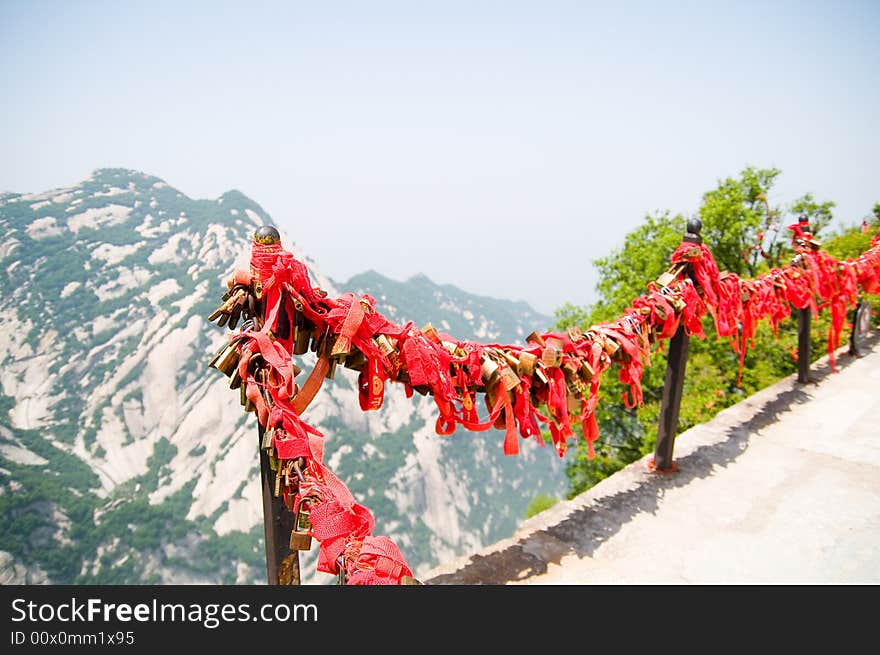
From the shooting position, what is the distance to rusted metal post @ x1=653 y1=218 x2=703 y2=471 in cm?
451

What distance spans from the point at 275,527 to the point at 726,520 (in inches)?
135

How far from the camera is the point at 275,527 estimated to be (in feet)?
7.33

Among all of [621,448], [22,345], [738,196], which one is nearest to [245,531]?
[22,345]

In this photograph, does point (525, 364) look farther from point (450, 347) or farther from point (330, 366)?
point (330, 366)

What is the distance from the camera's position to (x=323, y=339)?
235 centimetres

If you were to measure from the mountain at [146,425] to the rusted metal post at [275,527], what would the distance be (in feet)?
145

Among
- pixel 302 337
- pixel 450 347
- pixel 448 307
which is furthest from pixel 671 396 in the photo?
pixel 448 307

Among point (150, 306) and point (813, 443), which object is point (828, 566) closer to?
point (813, 443)

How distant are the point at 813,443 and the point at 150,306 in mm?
91336

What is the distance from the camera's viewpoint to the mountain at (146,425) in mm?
54750

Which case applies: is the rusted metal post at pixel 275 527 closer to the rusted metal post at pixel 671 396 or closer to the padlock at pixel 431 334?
the padlock at pixel 431 334

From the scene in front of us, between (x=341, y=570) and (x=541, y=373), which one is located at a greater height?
(x=541, y=373)

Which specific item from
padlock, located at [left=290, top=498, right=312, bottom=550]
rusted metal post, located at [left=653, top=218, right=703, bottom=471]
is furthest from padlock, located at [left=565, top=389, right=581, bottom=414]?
padlock, located at [left=290, top=498, right=312, bottom=550]

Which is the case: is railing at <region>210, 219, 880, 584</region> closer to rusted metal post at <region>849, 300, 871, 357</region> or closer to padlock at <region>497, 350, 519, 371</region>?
padlock at <region>497, 350, 519, 371</region>
